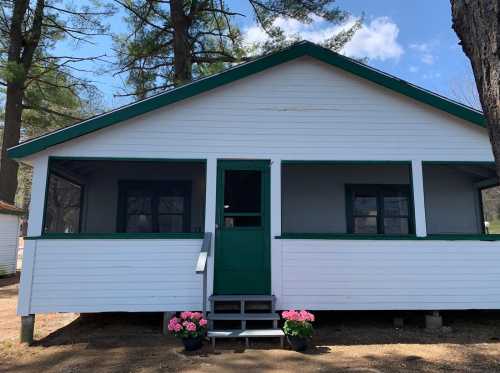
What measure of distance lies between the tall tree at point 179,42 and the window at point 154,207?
20.1 feet

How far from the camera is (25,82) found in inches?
678

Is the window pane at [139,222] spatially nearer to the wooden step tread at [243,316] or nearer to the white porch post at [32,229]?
the white porch post at [32,229]

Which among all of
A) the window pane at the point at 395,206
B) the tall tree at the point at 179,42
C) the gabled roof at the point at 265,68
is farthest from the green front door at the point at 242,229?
the tall tree at the point at 179,42

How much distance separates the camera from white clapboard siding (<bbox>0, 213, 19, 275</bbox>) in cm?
1524

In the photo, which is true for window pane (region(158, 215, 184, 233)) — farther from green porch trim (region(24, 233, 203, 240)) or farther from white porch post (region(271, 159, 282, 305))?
white porch post (region(271, 159, 282, 305))

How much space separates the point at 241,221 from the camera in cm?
675

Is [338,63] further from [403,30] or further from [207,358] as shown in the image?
[403,30]

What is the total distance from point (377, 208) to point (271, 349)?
428 cm

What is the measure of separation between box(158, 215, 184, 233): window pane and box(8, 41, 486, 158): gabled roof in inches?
118

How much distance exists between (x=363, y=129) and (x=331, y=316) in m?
3.40

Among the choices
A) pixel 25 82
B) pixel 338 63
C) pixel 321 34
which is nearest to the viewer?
pixel 338 63

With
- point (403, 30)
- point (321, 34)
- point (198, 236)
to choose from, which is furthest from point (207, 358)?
point (403, 30)

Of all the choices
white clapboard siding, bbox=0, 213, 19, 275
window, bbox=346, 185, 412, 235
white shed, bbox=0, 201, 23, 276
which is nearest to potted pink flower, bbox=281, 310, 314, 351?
window, bbox=346, 185, 412, 235

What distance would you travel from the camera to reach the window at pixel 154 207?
8984 mm
